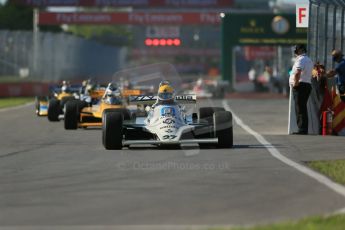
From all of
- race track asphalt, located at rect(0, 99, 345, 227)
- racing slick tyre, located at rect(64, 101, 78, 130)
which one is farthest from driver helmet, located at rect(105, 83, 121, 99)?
race track asphalt, located at rect(0, 99, 345, 227)

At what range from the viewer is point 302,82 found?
Result: 20734 millimetres

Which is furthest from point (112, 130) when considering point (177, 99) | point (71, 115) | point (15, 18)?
point (15, 18)

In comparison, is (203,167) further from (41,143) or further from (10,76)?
(10,76)

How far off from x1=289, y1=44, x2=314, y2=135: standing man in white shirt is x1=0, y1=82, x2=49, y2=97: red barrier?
35177mm

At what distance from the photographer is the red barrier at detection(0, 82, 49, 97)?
180ft

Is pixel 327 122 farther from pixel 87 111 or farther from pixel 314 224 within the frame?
pixel 314 224

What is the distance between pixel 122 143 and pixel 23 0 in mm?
50121

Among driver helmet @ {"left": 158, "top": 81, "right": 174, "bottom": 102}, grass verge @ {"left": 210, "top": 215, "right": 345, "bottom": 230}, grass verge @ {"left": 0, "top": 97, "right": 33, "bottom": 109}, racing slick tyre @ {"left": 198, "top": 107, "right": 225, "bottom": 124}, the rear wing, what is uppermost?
driver helmet @ {"left": 158, "top": 81, "right": 174, "bottom": 102}

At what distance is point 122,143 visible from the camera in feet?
55.3

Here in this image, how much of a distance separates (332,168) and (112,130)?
4486 millimetres

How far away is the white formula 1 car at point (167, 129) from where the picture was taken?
1664 cm

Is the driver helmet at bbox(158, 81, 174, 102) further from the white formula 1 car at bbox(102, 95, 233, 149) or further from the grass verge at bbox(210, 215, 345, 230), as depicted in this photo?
the grass verge at bbox(210, 215, 345, 230)

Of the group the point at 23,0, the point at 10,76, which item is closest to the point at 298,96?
the point at 10,76

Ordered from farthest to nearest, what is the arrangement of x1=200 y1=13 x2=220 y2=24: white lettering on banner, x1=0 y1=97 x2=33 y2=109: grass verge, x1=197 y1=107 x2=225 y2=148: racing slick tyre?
x1=200 y1=13 x2=220 y2=24: white lettering on banner, x1=0 y1=97 x2=33 y2=109: grass verge, x1=197 y1=107 x2=225 y2=148: racing slick tyre
